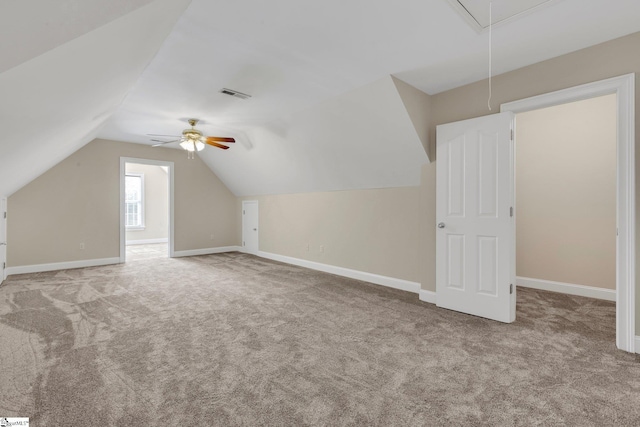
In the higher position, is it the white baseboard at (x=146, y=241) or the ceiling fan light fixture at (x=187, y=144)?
the ceiling fan light fixture at (x=187, y=144)

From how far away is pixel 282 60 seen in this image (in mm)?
2689

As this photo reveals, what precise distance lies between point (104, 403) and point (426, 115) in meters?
3.87

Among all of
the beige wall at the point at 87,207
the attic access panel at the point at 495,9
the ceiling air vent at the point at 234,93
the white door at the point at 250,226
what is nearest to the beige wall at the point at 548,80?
the attic access panel at the point at 495,9

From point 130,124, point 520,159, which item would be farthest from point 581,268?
point 130,124

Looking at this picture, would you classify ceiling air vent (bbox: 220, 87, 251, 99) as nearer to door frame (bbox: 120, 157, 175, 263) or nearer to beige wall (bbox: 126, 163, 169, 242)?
door frame (bbox: 120, 157, 175, 263)

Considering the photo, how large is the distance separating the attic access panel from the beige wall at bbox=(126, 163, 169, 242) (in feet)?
30.7

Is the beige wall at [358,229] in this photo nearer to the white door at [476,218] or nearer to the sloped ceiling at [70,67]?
the white door at [476,218]

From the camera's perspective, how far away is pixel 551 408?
5.40ft

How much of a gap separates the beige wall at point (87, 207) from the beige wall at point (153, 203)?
2.70 metres

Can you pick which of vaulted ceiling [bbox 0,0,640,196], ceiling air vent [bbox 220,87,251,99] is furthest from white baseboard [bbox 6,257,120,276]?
ceiling air vent [bbox 220,87,251,99]

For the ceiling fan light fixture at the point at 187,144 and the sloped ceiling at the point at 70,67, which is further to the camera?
the ceiling fan light fixture at the point at 187,144

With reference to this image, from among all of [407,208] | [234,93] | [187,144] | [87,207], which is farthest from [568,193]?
[87,207]

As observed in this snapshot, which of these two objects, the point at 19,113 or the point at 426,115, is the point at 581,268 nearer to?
the point at 426,115

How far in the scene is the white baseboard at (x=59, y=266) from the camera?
197 inches
